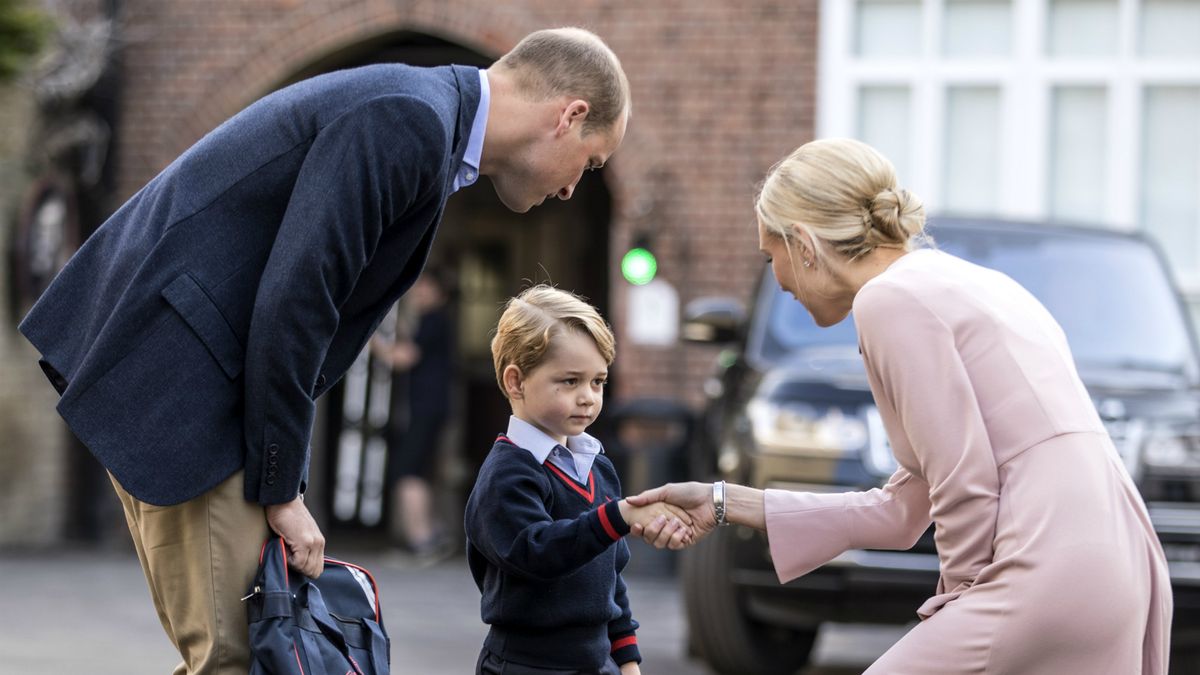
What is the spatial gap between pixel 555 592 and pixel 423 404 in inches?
321

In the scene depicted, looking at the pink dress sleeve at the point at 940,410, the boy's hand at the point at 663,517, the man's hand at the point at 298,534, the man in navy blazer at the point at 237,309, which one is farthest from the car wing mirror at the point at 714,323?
the pink dress sleeve at the point at 940,410

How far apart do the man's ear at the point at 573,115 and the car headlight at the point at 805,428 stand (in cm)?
307

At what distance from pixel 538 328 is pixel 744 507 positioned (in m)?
0.56

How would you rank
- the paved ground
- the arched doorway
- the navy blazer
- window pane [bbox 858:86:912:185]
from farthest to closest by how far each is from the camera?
the arched doorway
window pane [bbox 858:86:912:185]
the paved ground
the navy blazer

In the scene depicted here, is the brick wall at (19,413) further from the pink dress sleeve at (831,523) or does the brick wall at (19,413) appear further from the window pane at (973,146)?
the pink dress sleeve at (831,523)

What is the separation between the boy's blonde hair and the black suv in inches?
111

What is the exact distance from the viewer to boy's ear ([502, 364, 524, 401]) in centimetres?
344

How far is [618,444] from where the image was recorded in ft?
36.0

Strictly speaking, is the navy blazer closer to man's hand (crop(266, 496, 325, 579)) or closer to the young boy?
man's hand (crop(266, 496, 325, 579))

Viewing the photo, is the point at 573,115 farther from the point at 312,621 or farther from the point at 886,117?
the point at 886,117

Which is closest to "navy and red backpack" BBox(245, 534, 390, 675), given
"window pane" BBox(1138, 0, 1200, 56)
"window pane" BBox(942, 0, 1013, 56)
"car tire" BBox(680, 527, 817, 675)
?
"car tire" BBox(680, 527, 817, 675)

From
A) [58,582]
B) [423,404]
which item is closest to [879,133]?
[423,404]

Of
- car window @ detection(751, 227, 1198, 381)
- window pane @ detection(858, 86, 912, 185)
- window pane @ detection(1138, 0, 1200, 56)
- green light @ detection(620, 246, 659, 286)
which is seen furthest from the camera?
window pane @ detection(858, 86, 912, 185)

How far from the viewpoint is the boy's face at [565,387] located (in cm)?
338
